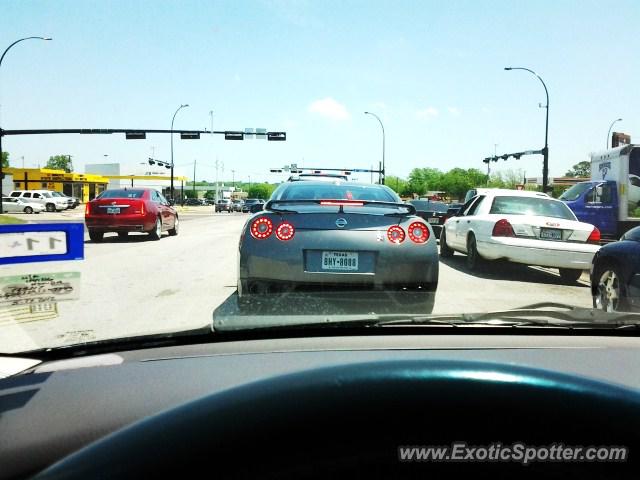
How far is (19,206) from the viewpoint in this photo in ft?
160

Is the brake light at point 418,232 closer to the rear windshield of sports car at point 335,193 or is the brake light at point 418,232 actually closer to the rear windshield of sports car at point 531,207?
the rear windshield of sports car at point 335,193

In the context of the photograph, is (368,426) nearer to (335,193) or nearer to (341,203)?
(341,203)

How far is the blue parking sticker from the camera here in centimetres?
247

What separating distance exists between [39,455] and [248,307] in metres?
2.28

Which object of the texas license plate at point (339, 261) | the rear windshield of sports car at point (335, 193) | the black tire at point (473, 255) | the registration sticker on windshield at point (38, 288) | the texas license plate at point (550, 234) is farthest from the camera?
the black tire at point (473, 255)

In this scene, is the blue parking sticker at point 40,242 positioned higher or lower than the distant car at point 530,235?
higher

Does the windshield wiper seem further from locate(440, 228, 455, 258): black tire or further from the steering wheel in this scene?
locate(440, 228, 455, 258): black tire

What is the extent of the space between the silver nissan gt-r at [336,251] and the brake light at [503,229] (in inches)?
187

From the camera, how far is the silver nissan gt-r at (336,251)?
5.50 meters

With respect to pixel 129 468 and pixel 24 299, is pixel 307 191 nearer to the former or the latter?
pixel 24 299

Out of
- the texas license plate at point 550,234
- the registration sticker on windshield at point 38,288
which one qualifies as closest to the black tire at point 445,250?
the texas license plate at point 550,234

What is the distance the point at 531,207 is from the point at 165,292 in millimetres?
6565

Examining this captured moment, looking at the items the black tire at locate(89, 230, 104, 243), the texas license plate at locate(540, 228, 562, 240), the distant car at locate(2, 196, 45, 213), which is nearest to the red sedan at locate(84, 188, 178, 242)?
the black tire at locate(89, 230, 104, 243)

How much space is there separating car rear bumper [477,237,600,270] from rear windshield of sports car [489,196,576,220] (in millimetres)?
841
